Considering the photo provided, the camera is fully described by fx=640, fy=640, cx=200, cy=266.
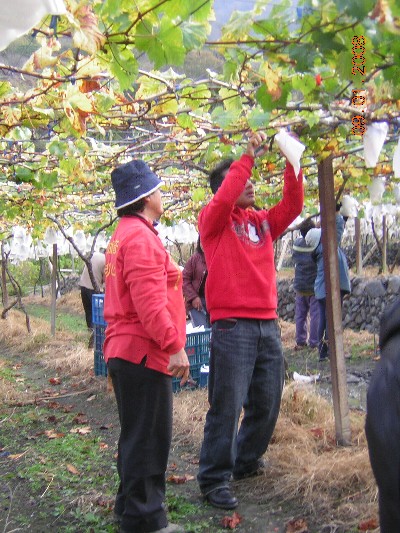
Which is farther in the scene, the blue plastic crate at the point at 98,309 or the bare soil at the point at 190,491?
the blue plastic crate at the point at 98,309

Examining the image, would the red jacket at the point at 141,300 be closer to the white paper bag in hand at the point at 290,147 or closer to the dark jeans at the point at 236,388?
the dark jeans at the point at 236,388

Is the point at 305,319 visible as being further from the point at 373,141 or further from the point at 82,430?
the point at 373,141

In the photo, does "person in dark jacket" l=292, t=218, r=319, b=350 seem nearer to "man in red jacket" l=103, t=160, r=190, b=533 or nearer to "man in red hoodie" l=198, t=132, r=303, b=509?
"man in red hoodie" l=198, t=132, r=303, b=509

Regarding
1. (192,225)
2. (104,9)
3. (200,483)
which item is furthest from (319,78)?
(192,225)

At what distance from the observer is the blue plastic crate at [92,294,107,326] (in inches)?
277

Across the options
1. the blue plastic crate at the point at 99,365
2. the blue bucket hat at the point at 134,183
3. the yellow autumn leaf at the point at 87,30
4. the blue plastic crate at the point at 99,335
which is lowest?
the blue plastic crate at the point at 99,365

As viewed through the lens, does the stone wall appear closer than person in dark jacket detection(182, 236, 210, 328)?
No

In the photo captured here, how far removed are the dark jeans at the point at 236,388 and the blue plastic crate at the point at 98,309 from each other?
3.51 m

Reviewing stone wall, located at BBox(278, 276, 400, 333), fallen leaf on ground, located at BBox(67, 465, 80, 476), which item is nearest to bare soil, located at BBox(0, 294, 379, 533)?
fallen leaf on ground, located at BBox(67, 465, 80, 476)

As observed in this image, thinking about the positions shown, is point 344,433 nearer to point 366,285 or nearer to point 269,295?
point 269,295

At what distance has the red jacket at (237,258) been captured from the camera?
3508 mm

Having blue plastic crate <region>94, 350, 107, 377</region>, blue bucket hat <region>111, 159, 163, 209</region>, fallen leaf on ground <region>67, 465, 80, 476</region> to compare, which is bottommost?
fallen leaf on ground <region>67, 465, 80, 476</region>

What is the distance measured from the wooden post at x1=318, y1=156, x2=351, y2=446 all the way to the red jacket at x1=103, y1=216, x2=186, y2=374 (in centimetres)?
142

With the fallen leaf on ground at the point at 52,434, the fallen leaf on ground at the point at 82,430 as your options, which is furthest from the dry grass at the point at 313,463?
the fallen leaf on ground at the point at 52,434
